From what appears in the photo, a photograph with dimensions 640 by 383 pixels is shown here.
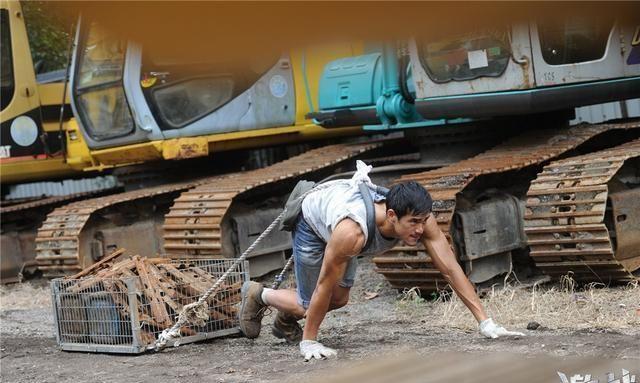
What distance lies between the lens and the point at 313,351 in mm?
5012

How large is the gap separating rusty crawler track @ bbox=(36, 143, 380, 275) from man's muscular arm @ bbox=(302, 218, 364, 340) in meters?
3.73

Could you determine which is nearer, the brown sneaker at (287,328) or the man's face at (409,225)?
the man's face at (409,225)

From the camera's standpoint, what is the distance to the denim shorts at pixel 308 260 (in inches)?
205

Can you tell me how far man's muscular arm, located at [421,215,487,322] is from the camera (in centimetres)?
489

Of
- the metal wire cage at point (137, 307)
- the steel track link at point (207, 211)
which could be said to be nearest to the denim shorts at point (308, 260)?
the metal wire cage at point (137, 307)

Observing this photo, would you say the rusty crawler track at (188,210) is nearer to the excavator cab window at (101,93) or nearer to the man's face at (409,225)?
the excavator cab window at (101,93)

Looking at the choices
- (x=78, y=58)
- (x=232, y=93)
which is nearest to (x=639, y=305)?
(x=232, y=93)

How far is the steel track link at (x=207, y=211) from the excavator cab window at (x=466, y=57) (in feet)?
7.72

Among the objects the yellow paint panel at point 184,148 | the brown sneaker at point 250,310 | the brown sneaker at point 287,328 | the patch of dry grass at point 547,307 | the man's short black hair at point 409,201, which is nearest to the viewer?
the man's short black hair at point 409,201

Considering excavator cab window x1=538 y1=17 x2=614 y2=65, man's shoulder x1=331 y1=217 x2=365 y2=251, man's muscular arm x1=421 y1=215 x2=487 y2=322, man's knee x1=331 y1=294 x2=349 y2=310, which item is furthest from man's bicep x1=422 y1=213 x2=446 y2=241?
excavator cab window x1=538 y1=17 x2=614 y2=65

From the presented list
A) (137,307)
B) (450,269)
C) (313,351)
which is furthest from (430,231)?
(137,307)

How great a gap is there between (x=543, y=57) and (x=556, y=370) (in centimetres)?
343

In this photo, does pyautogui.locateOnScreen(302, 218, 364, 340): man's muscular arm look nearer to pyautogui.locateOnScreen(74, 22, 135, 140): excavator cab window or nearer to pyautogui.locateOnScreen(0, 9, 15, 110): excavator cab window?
pyautogui.locateOnScreen(74, 22, 135, 140): excavator cab window

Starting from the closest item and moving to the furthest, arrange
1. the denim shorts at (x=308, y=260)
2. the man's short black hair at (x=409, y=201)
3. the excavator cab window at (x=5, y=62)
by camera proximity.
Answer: the man's short black hair at (x=409, y=201), the denim shorts at (x=308, y=260), the excavator cab window at (x=5, y=62)
